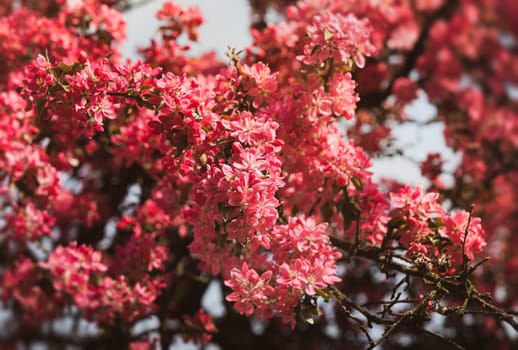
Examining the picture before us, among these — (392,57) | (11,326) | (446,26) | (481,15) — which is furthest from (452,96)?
(11,326)

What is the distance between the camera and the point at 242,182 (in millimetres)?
2193

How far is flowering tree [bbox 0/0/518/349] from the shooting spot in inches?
94.3

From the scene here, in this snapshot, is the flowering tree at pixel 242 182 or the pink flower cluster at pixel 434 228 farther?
the pink flower cluster at pixel 434 228

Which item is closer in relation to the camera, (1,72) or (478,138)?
(1,72)

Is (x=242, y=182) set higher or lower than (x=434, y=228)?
lower

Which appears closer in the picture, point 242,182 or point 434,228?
point 242,182

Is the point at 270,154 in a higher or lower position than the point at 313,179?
lower

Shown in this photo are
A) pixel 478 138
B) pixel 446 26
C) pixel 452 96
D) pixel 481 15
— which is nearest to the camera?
pixel 478 138

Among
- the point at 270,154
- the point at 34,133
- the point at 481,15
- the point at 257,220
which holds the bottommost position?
the point at 257,220

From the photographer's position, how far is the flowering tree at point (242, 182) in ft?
7.86

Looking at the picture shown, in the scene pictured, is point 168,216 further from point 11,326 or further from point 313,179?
point 11,326

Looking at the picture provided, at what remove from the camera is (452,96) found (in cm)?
544

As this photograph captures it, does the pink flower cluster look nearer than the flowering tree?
No

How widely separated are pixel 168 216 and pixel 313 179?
2.94ft
